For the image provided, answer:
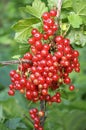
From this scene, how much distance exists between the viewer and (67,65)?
208 cm

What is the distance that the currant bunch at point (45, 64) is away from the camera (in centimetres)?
206

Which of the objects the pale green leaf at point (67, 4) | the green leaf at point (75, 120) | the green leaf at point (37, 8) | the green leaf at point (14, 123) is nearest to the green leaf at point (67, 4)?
the pale green leaf at point (67, 4)

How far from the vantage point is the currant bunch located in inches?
81.3

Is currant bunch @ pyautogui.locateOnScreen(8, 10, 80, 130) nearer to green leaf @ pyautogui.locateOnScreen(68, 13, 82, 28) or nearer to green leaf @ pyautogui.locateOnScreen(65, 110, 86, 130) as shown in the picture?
green leaf @ pyautogui.locateOnScreen(68, 13, 82, 28)

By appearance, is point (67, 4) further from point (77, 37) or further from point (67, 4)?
point (77, 37)

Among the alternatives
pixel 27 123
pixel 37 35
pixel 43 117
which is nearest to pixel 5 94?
pixel 27 123

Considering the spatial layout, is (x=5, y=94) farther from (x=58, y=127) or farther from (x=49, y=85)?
(x=49, y=85)

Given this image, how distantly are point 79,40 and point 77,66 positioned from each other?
184 mm

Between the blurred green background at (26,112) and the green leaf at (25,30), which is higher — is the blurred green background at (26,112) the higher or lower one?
the lower one

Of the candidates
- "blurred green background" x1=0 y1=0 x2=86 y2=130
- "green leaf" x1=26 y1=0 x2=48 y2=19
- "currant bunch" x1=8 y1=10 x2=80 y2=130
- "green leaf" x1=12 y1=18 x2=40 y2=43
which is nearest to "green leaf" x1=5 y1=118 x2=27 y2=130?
"blurred green background" x1=0 y1=0 x2=86 y2=130

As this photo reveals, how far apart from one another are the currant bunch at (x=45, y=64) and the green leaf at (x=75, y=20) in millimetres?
95

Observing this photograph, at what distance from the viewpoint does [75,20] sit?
2.21m

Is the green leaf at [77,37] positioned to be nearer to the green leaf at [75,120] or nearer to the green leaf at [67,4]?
the green leaf at [67,4]

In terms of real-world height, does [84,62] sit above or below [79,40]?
below
